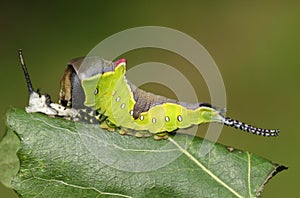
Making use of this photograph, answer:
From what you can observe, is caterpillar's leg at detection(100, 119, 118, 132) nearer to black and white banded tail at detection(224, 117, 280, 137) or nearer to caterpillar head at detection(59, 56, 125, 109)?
caterpillar head at detection(59, 56, 125, 109)

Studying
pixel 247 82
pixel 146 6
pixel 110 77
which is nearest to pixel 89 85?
pixel 110 77

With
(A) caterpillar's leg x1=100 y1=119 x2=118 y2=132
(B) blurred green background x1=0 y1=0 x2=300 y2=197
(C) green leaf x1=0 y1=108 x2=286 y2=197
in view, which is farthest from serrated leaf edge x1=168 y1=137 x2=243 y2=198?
(B) blurred green background x1=0 y1=0 x2=300 y2=197

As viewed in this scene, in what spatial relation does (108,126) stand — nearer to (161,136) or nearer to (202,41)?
A: (161,136)

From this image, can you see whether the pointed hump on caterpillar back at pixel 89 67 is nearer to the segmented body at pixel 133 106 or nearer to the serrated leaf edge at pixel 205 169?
the segmented body at pixel 133 106

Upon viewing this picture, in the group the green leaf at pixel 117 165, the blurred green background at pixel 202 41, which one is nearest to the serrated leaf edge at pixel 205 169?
the green leaf at pixel 117 165

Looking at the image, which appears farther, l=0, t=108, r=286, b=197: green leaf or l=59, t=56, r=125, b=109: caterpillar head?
l=59, t=56, r=125, b=109: caterpillar head

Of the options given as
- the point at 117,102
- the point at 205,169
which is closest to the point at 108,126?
the point at 117,102

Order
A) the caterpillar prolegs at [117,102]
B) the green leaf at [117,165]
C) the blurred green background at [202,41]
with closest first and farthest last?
the green leaf at [117,165] → the caterpillar prolegs at [117,102] → the blurred green background at [202,41]
